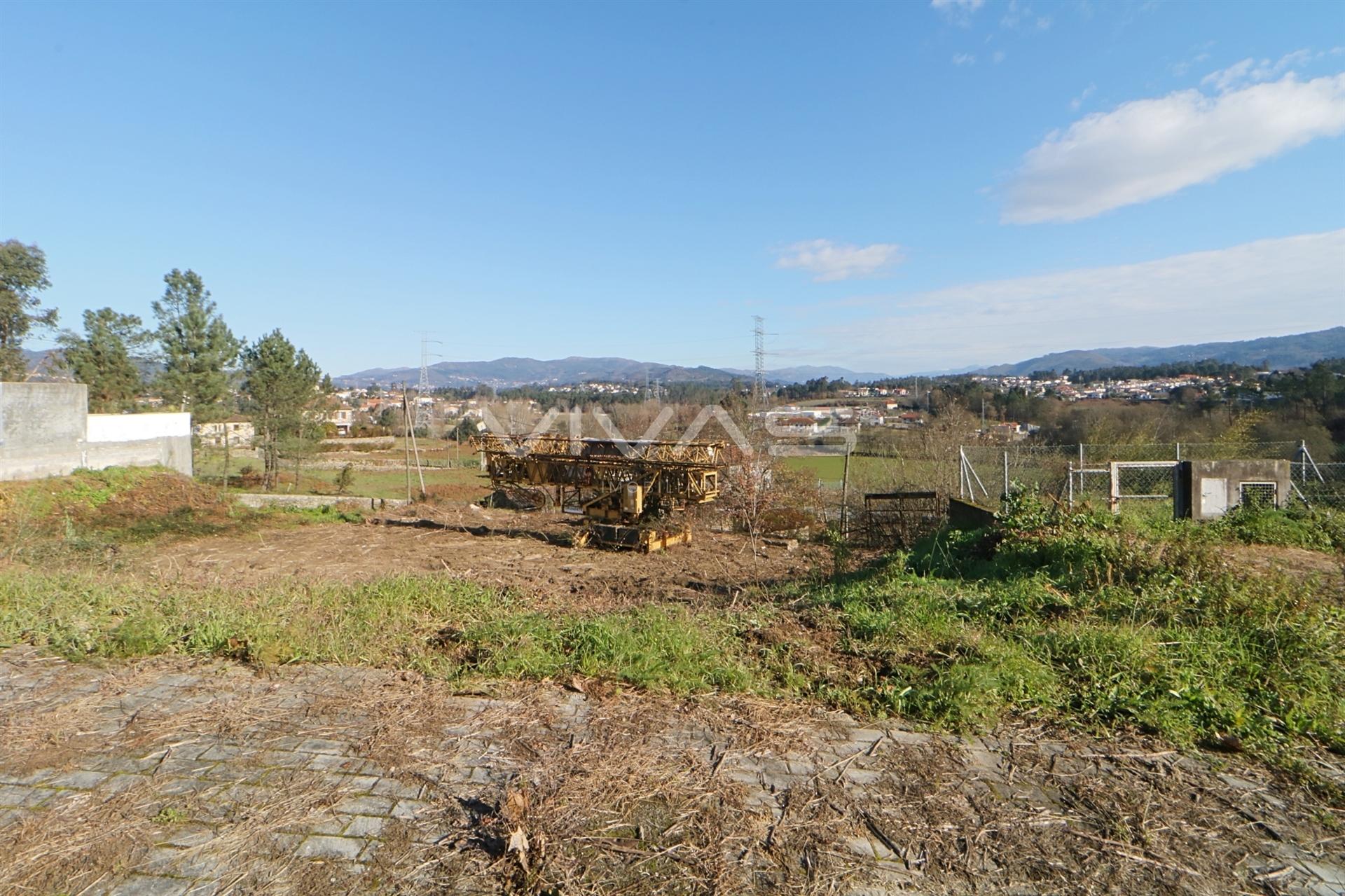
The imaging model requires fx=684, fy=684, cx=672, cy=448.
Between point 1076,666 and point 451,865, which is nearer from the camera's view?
point 451,865

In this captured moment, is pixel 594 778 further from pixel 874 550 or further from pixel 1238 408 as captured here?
pixel 1238 408

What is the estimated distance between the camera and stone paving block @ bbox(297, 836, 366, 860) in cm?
249

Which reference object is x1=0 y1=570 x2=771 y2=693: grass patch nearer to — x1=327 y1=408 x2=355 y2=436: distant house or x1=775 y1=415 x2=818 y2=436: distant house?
x1=775 y1=415 x2=818 y2=436: distant house

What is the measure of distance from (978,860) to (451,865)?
1.90 metres

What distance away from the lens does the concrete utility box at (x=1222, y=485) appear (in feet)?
33.3

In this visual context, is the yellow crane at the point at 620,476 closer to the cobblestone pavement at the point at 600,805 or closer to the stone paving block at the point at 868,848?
the cobblestone pavement at the point at 600,805

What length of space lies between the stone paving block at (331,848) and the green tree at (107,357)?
3227 cm

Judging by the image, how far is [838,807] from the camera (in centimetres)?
280

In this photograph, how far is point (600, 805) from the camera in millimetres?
2770

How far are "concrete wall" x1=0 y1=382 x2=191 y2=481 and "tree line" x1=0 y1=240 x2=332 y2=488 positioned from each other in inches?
319

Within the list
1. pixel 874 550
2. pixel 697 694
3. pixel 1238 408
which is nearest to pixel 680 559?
pixel 874 550

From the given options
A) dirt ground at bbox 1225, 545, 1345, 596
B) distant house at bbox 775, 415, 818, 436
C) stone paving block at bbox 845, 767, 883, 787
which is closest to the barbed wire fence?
dirt ground at bbox 1225, 545, 1345, 596

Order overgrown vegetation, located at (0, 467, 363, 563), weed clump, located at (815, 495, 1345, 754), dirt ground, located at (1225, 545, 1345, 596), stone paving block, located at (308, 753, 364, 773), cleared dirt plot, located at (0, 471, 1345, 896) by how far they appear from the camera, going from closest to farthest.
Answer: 1. cleared dirt plot, located at (0, 471, 1345, 896)
2. stone paving block, located at (308, 753, 364, 773)
3. weed clump, located at (815, 495, 1345, 754)
4. dirt ground, located at (1225, 545, 1345, 596)
5. overgrown vegetation, located at (0, 467, 363, 563)

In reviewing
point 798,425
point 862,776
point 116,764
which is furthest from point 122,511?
point 798,425
